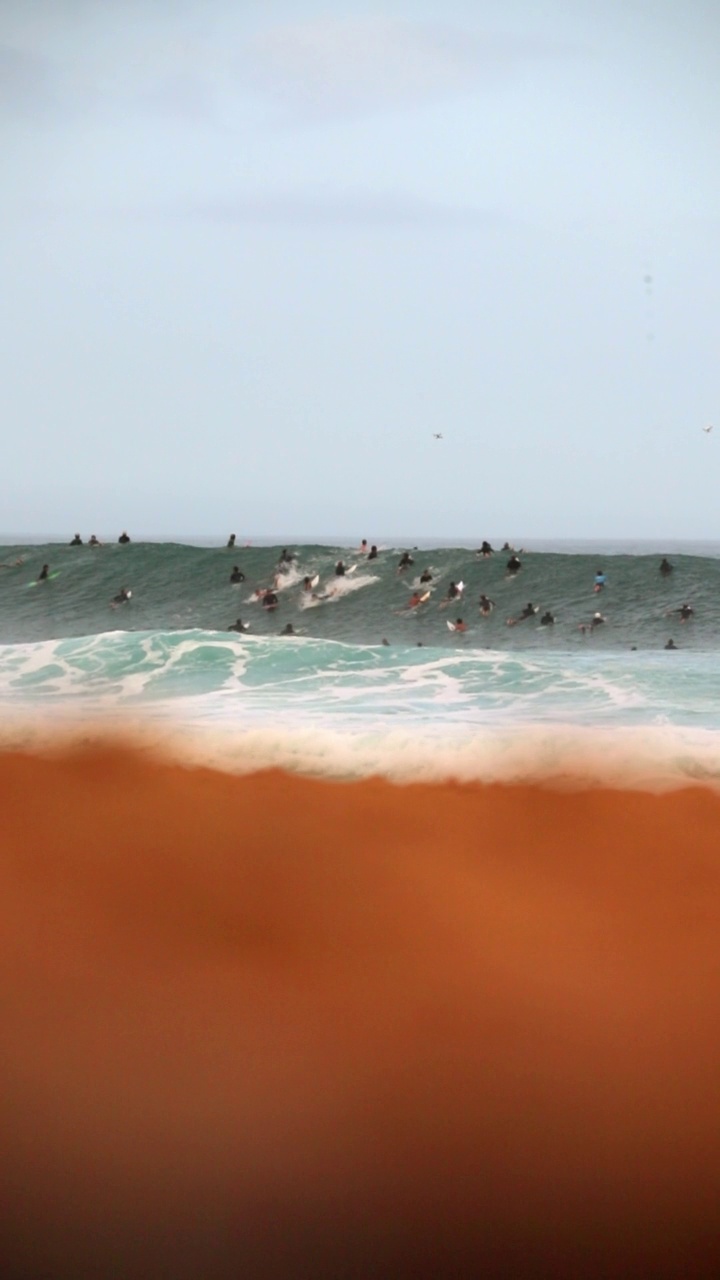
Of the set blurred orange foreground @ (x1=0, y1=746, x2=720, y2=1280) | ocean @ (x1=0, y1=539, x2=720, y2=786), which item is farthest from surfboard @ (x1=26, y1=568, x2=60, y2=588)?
blurred orange foreground @ (x1=0, y1=746, x2=720, y2=1280)

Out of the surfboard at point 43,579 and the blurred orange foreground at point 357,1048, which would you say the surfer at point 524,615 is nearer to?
the surfboard at point 43,579

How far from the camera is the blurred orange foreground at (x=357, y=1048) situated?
2072 mm

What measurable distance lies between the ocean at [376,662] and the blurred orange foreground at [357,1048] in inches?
48.9

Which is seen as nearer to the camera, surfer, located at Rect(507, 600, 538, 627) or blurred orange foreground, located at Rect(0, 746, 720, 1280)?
blurred orange foreground, located at Rect(0, 746, 720, 1280)

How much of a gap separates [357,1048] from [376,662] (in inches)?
259

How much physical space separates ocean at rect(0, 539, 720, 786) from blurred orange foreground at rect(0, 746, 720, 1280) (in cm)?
124

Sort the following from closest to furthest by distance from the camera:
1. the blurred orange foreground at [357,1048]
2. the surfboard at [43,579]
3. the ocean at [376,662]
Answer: the blurred orange foreground at [357,1048]
the ocean at [376,662]
the surfboard at [43,579]

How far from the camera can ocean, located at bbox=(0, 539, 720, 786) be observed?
5.14m

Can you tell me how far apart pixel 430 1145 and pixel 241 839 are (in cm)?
150

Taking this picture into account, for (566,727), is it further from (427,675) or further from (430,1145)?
(430,1145)

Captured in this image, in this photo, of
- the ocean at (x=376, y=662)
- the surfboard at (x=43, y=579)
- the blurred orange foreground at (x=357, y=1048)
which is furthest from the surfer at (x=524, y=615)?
the blurred orange foreground at (x=357, y=1048)

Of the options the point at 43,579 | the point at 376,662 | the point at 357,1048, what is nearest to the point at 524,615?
the point at 376,662

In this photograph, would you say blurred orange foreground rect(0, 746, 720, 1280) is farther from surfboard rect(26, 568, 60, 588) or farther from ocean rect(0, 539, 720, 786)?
surfboard rect(26, 568, 60, 588)

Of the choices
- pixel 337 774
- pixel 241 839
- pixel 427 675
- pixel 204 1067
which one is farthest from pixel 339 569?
pixel 204 1067
